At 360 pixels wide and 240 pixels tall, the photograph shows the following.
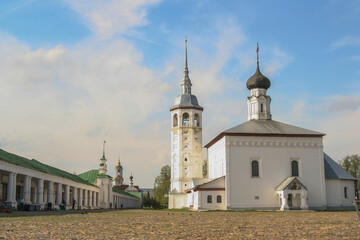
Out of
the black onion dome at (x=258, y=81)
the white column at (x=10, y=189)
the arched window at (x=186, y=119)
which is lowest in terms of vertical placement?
the white column at (x=10, y=189)

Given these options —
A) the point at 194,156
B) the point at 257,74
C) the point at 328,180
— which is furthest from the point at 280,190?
the point at 194,156

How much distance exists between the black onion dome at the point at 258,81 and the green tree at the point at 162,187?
27736 millimetres

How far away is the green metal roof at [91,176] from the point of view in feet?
211

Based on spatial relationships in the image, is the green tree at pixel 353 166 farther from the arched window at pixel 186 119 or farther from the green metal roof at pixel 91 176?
the green metal roof at pixel 91 176

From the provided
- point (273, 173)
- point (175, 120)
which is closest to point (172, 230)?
point (273, 173)

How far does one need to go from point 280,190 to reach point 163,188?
37371 mm

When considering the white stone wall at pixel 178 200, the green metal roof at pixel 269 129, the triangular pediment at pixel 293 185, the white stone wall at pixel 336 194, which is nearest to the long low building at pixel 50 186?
the white stone wall at pixel 178 200

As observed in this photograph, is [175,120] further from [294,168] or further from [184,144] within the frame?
[294,168]

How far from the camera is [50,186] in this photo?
1457 inches

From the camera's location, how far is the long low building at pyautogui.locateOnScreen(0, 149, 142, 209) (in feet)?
94.0

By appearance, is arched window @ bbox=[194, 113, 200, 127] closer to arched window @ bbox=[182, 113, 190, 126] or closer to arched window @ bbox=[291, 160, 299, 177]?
arched window @ bbox=[182, 113, 190, 126]

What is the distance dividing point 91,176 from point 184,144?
15765 millimetres

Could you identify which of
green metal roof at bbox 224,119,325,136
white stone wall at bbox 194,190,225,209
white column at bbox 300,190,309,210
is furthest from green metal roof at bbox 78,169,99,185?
white column at bbox 300,190,309,210

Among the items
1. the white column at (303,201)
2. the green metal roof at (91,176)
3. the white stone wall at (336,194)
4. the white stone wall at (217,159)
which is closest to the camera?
the white column at (303,201)
